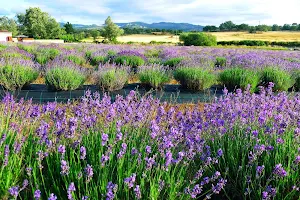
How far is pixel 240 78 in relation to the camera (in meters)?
7.30

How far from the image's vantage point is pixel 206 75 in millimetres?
7223

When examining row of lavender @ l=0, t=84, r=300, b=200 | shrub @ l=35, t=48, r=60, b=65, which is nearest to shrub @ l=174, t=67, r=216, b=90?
row of lavender @ l=0, t=84, r=300, b=200

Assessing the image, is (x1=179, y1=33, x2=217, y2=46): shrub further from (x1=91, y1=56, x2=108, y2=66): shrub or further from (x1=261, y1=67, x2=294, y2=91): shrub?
(x1=261, y1=67, x2=294, y2=91): shrub

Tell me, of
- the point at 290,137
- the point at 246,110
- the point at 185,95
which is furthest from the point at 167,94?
the point at 290,137

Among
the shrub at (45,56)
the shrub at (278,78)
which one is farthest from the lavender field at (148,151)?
the shrub at (45,56)

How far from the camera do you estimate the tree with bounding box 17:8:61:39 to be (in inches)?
2341

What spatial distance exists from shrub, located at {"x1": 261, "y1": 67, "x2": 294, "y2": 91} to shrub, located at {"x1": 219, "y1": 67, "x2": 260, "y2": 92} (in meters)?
0.39

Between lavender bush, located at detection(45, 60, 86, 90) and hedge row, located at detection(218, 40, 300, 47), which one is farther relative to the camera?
hedge row, located at detection(218, 40, 300, 47)

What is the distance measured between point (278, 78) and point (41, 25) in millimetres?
57885

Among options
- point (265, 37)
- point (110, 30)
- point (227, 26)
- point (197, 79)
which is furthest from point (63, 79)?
point (227, 26)

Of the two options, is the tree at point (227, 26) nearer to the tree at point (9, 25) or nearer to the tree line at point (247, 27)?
the tree line at point (247, 27)

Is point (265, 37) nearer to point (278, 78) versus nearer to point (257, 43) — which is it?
point (257, 43)

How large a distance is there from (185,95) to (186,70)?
930 mm

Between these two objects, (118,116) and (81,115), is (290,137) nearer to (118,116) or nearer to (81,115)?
(118,116)
